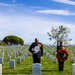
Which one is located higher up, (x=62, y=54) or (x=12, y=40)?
(x=12, y=40)

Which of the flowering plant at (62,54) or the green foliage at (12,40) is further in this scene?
the green foliage at (12,40)

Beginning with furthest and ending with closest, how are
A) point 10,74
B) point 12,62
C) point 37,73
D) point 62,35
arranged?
point 62,35
point 12,62
point 10,74
point 37,73

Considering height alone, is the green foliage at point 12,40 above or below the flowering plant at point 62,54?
above

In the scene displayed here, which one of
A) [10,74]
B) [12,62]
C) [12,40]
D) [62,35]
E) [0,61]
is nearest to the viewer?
[10,74]

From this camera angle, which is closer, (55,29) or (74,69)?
(74,69)

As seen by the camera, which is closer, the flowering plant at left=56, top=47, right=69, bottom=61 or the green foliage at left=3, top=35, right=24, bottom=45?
the flowering plant at left=56, top=47, right=69, bottom=61

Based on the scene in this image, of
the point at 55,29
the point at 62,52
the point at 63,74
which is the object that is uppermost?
the point at 55,29

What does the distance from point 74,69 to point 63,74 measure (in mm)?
2326

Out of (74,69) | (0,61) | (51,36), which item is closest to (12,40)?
(51,36)

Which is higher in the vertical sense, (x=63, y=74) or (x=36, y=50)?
(x=36, y=50)

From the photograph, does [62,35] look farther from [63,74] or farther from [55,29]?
[63,74]

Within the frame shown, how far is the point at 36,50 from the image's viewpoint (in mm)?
19438

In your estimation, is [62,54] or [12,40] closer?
[62,54]

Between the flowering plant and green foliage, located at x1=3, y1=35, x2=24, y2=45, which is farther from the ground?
green foliage, located at x1=3, y1=35, x2=24, y2=45
